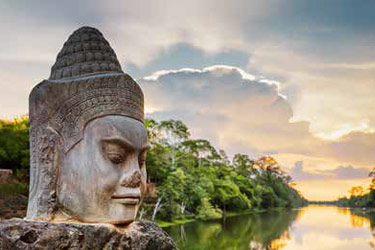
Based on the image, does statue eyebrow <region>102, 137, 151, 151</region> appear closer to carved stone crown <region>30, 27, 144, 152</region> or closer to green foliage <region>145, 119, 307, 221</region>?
carved stone crown <region>30, 27, 144, 152</region>

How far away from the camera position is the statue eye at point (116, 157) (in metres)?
4.06

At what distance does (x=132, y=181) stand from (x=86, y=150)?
0.54 metres

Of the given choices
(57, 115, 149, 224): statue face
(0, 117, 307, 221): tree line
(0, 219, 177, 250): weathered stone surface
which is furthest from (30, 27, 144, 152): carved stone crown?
(0, 117, 307, 221): tree line

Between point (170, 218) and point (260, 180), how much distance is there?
4035 centimetres

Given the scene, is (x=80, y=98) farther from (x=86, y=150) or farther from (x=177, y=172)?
(x=177, y=172)

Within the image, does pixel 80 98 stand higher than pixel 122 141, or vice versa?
pixel 80 98

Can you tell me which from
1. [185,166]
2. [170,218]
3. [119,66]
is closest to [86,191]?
[119,66]

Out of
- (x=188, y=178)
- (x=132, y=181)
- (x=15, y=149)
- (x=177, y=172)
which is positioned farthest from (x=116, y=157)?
(x=188, y=178)

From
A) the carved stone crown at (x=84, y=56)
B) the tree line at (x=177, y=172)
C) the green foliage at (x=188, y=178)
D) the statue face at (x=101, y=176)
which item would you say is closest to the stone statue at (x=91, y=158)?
the statue face at (x=101, y=176)

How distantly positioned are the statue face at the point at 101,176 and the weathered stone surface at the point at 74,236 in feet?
0.53

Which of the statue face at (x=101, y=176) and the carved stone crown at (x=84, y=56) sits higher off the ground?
the carved stone crown at (x=84, y=56)

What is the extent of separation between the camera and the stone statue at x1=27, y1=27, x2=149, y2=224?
4.04 meters

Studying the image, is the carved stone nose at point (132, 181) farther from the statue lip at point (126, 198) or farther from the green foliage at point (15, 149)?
the green foliage at point (15, 149)

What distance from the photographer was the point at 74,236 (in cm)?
370
